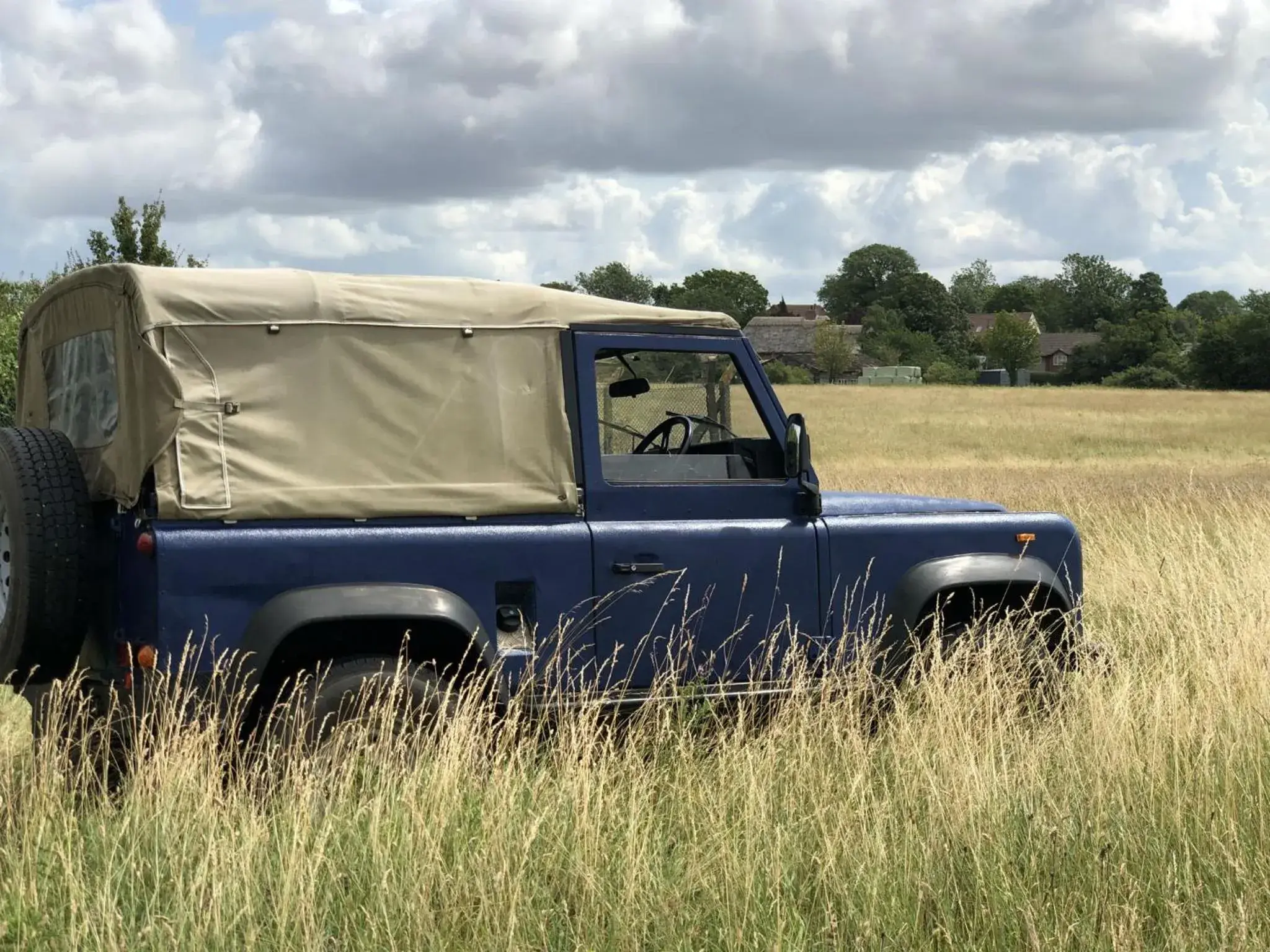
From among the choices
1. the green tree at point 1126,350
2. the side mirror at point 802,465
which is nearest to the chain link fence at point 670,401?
the side mirror at point 802,465

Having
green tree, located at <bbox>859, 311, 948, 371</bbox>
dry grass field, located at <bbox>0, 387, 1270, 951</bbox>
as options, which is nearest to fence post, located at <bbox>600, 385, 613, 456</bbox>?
dry grass field, located at <bbox>0, 387, 1270, 951</bbox>

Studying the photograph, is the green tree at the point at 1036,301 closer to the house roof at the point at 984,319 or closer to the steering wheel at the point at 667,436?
the house roof at the point at 984,319

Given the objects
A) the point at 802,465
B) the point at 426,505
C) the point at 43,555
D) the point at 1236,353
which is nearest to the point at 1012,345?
the point at 1236,353

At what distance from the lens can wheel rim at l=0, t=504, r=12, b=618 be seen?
17.5 ft

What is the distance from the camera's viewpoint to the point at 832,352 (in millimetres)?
103312

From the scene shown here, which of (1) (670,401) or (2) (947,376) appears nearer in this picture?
(1) (670,401)

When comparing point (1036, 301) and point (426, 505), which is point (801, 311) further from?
point (426, 505)

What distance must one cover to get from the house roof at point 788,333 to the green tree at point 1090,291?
5070 cm

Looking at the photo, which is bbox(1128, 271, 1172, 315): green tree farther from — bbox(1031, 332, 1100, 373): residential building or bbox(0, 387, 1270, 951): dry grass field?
bbox(0, 387, 1270, 951): dry grass field

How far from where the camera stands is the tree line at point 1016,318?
96.1m

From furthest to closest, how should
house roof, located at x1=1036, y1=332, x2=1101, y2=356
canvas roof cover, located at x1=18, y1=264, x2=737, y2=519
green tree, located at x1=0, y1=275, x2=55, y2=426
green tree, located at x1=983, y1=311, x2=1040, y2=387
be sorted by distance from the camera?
1. house roof, located at x1=1036, y1=332, x2=1101, y2=356
2. green tree, located at x1=983, y1=311, x2=1040, y2=387
3. green tree, located at x1=0, y1=275, x2=55, y2=426
4. canvas roof cover, located at x1=18, y1=264, x2=737, y2=519

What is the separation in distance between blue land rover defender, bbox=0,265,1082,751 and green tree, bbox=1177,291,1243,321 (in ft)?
612

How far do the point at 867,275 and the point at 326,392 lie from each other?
15956 centimetres

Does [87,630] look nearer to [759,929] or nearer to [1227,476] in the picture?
[759,929]
